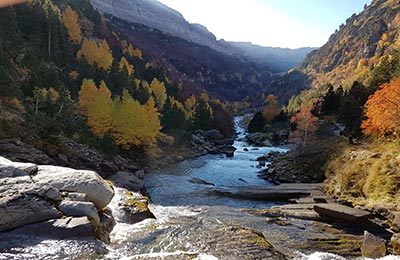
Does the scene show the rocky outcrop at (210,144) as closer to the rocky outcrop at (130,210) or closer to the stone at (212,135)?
the stone at (212,135)

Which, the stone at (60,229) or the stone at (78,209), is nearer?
the stone at (60,229)

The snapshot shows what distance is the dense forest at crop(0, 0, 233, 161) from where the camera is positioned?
34.2 m

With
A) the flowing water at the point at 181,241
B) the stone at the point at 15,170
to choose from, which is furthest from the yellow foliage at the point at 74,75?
the stone at the point at 15,170

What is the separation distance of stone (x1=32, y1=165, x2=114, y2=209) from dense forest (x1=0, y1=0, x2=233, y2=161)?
16.9m

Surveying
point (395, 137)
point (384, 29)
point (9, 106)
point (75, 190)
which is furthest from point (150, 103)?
point (384, 29)

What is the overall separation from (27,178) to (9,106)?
2554cm

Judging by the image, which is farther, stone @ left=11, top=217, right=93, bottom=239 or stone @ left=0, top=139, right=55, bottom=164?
stone @ left=0, top=139, right=55, bottom=164

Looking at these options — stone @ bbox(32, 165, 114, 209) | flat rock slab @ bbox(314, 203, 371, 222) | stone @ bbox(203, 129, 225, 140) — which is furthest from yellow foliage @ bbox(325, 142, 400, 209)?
stone @ bbox(203, 129, 225, 140)

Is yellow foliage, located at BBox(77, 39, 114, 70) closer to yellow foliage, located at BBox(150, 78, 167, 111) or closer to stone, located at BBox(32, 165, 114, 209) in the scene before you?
yellow foliage, located at BBox(150, 78, 167, 111)

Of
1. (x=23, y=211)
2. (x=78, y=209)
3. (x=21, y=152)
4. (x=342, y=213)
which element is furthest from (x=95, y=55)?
(x=342, y=213)

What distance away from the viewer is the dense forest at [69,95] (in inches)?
1346

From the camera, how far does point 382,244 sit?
1409 cm

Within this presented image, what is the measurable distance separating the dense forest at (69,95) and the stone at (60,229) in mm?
19823

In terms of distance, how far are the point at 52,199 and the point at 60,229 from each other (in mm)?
1550
